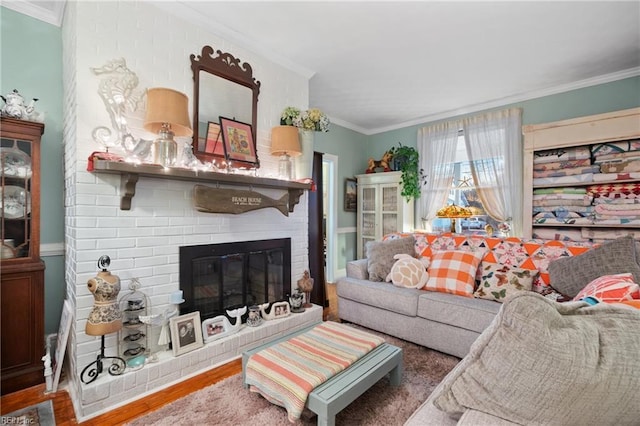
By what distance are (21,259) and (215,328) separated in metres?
1.30

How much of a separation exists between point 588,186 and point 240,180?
3.37m

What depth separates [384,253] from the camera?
298 centimetres

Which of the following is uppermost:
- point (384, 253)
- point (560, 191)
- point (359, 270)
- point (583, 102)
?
point (583, 102)

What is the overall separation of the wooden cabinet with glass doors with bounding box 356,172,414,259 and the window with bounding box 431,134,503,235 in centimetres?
57

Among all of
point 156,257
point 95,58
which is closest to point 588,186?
point 156,257

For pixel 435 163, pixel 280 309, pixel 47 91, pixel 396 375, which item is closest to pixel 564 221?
pixel 435 163

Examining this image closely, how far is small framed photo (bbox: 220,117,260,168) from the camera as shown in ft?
7.92

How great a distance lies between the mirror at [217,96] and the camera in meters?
2.29

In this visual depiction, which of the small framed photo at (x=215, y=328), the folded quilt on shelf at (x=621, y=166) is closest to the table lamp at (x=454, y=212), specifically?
the folded quilt on shelf at (x=621, y=166)

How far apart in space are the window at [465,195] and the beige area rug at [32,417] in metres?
4.26

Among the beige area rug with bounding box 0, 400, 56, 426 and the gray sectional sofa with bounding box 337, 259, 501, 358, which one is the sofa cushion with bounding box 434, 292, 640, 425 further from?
the beige area rug with bounding box 0, 400, 56, 426

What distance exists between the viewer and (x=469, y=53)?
270 centimetres

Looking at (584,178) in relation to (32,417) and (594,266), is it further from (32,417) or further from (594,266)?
(32,417)

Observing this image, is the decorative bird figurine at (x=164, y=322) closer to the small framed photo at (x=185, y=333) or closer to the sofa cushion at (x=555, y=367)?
the small framed photo at (x=185, y=333)
